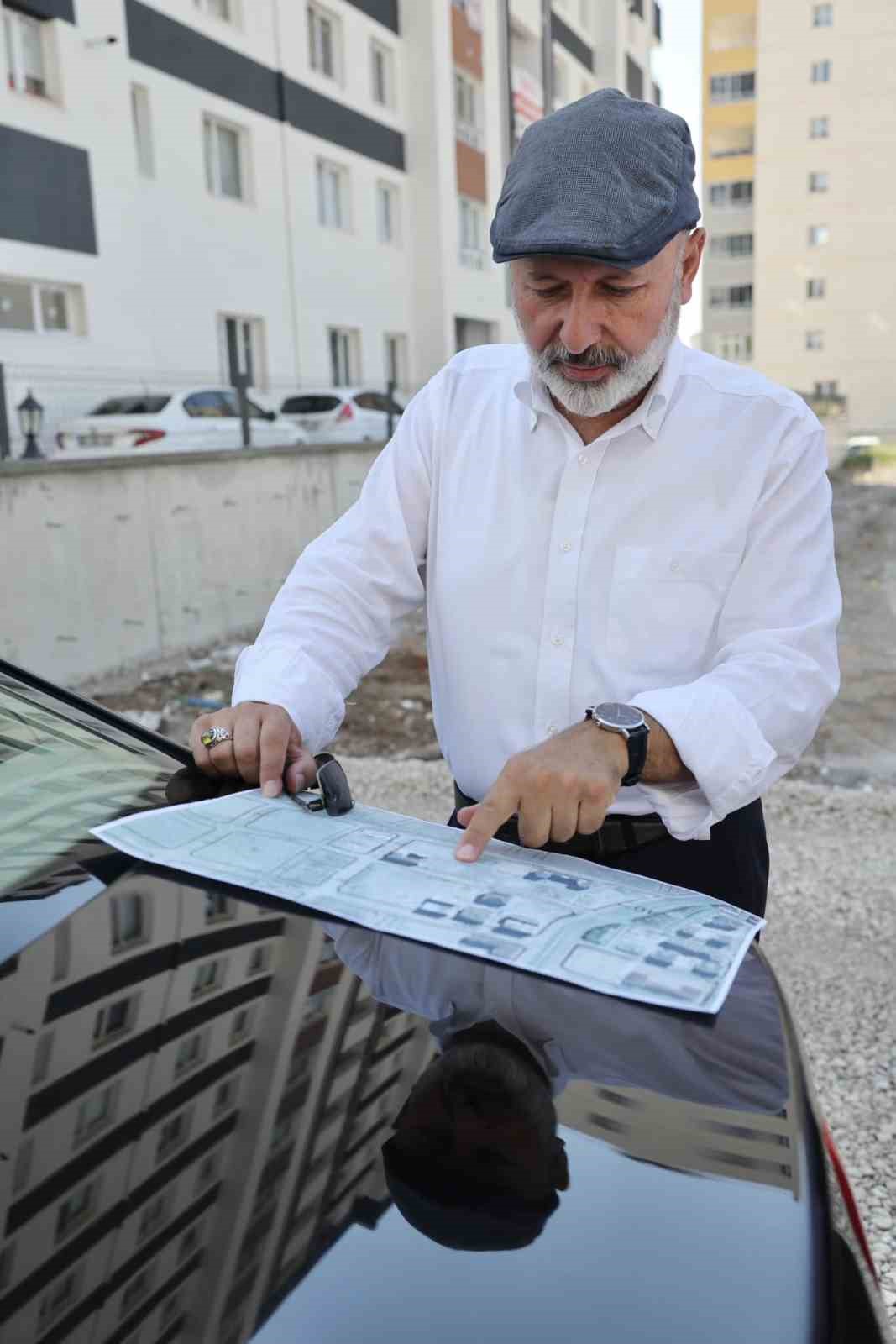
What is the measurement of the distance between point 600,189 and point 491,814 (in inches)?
33.9

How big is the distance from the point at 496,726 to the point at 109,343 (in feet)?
43.8

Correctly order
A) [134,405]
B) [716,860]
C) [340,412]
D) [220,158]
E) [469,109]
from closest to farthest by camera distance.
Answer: [716,860] → [134,405] → [340,412] → [220,158] → [469,109]

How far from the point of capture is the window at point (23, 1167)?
97 centimetres

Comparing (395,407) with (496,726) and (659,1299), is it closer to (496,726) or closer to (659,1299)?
(496,726)

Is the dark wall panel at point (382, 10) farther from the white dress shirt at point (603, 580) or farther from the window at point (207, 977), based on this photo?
the window at point (207, 977)

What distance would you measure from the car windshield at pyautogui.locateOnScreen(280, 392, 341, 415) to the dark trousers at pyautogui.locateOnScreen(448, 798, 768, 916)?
15.2 m

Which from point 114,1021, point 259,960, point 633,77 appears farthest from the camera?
point 633,77

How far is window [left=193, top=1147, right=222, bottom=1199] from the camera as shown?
0.99 m

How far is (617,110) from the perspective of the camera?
1.66 metres

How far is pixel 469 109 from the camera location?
2408 cm

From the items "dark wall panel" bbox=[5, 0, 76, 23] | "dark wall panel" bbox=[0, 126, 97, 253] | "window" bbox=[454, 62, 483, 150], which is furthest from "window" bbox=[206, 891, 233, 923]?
"window" bbox=[454, 62, 483, 150]

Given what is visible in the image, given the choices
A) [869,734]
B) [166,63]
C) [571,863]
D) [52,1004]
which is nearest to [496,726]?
[571,863]

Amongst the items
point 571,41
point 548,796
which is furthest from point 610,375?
point 571,41

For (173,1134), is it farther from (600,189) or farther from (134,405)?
(134,405)
